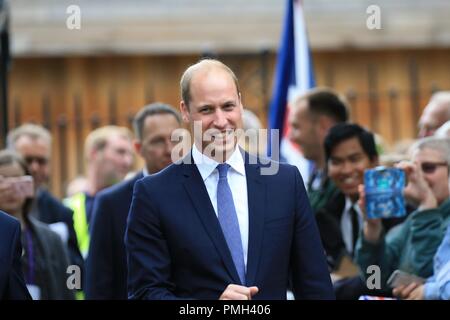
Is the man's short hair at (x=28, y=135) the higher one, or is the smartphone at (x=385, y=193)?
the man's short hair at (x=28, y=135)

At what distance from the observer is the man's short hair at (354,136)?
319 inches

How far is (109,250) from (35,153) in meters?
2.67

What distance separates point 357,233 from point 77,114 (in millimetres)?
8424

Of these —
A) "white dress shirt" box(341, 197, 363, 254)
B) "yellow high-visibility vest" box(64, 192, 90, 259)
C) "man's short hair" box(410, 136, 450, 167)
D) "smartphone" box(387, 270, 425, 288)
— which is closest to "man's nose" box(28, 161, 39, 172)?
"yellow high-visibility vest" box(64, 192, 90, 259)

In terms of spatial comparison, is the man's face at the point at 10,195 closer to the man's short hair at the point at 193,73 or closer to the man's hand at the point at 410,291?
the man's hand at the point at 410,291

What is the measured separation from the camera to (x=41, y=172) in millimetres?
10164

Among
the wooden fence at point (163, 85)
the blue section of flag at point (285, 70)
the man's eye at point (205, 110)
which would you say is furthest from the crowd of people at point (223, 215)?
the wooden fence at point (163, 85)

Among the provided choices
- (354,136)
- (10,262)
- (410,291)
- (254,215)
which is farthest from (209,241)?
(354,136)

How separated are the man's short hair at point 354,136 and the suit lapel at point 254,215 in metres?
2.56

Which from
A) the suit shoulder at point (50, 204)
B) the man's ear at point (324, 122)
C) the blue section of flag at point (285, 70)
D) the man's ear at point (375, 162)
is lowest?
the suit shoulder at point (50, 204)

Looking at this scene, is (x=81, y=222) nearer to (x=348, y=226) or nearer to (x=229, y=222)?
(x=348, y=226)

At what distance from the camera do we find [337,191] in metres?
8.21

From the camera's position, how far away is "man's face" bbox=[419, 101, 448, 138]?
9297mm
